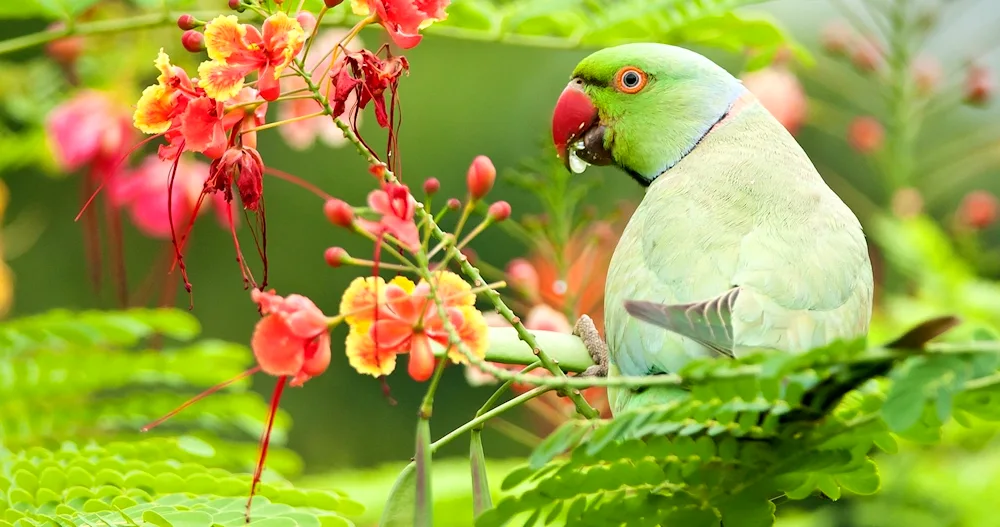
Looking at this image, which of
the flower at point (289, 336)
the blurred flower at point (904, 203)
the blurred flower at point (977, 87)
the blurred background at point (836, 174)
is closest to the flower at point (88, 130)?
the blurred background at point (836, 174)

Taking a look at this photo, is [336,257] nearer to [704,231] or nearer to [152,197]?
[704,231]

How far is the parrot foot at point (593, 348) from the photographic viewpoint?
1307 mm

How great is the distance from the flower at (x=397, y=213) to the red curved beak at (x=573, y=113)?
2.98ft

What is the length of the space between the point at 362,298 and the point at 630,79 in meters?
0.92

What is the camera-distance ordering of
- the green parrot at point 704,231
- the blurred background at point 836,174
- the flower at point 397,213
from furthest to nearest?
1. the blurred background at point 836,174
2. the green parrot at point 704,231
3. the flower at point 397,213

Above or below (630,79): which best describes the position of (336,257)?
below

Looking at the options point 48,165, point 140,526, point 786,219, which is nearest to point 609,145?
point 786,219

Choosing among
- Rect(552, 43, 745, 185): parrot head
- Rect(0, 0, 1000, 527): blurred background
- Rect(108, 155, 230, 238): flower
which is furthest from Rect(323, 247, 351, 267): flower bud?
Rect(108, 155, 230, 238): flower

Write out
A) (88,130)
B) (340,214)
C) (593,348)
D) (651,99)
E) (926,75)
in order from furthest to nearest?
1. (926,75)
2. (88,130)
3. (651,99)
4. (593,348)
5. (340,214)

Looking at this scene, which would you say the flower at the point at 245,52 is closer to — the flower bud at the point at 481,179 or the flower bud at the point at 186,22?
the flower bud at the point at 186,22

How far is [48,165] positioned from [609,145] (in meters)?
1.71

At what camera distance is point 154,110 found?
104cm

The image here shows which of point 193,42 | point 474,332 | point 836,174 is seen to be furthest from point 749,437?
point 836,174

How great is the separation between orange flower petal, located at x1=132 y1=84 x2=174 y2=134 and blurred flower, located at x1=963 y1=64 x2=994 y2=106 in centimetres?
252
